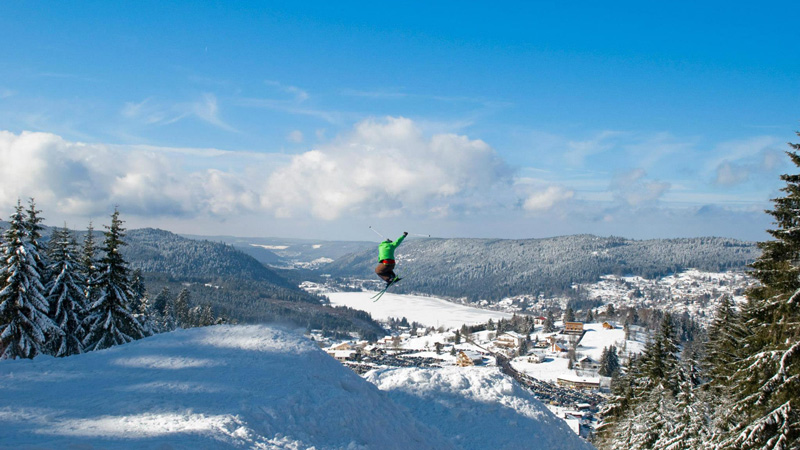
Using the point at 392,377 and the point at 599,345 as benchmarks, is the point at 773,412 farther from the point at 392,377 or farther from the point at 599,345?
the point at 599,345

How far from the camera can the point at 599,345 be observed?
105 metres

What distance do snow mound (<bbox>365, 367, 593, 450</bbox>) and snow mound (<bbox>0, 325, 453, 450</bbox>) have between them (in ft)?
10.1

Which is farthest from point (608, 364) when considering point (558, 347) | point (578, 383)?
point (558, 347)

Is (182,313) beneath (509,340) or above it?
above

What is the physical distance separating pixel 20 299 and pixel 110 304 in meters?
4.10

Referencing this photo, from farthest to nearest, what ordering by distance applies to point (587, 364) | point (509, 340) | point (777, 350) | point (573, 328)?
1. point (573, 328)
2. point (509, 340)
3. point (587, 364)
4. point (777, 350)

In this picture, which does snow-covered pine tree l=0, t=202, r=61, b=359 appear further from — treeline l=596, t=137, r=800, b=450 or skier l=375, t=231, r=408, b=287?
treeline l=596, t=137, r=800, b=450

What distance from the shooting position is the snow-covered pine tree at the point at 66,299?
23.0 metres

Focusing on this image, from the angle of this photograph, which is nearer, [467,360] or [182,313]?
[182,313]

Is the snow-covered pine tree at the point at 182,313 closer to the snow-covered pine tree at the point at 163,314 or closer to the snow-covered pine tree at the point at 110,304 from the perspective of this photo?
the snow-covered pine tree at the point at 163,314

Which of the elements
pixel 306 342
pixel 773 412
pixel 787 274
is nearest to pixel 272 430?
pixel 306 342

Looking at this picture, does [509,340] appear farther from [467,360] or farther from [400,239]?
[400,239]

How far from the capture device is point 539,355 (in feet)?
313

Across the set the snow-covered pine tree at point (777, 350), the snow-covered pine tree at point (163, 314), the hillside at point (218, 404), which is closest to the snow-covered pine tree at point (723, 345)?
the snow-covered pine tree at point (777, 350)
